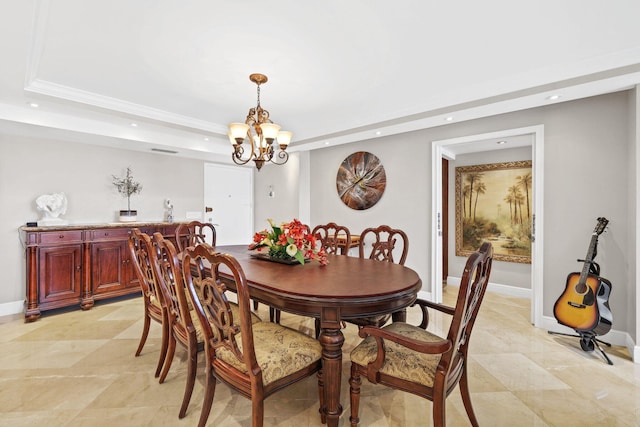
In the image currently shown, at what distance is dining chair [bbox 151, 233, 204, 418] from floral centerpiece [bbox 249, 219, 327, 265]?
28.8 inches

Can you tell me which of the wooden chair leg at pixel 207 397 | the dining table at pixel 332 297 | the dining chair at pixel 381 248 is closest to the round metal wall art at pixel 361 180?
the dining chair at pixel 381 248

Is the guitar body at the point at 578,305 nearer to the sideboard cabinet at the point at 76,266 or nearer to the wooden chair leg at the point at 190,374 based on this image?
the wooden chair leg at the point at 190,374

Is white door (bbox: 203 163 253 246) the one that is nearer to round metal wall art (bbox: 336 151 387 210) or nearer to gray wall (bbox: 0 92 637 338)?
gray wall (bbox: 0 92 637 338)

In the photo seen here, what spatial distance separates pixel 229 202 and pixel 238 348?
4.46 metres

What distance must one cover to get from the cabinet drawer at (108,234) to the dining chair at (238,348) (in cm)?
287

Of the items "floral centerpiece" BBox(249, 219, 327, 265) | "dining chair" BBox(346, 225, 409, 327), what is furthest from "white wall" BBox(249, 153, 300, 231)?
"floral centerpiece" BBox(249, 219, 327, 265)

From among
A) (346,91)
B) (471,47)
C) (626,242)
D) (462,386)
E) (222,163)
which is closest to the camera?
(462,386)

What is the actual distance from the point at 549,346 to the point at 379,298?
219 cm

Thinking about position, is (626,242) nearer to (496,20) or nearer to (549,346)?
(549,346)

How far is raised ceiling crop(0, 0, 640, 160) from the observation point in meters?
1.81

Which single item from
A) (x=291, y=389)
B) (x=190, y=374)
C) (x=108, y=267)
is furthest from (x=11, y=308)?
(x=291, y=389)

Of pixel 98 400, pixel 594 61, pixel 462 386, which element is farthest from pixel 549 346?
pixel 98 400

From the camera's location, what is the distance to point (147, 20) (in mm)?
1876

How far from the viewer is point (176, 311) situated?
1.85m
